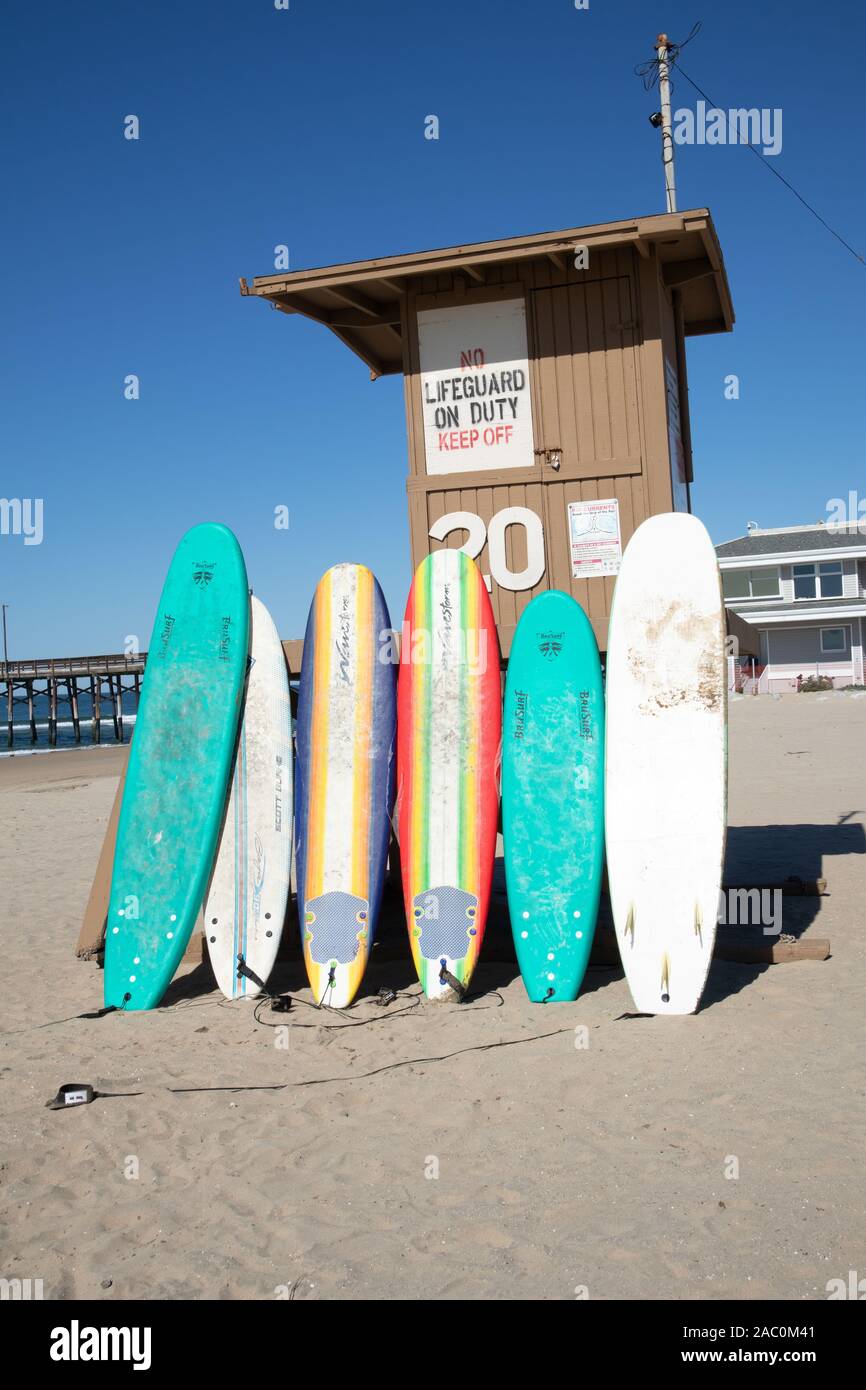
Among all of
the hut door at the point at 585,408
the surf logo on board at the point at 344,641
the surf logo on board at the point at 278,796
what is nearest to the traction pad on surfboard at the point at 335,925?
the surf logo on board at the point at 278,796

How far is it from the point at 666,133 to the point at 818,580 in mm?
26157

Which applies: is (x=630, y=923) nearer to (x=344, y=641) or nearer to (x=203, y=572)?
(x=344, y=641)

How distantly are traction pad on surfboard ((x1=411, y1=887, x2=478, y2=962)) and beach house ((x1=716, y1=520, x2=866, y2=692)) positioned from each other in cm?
2719

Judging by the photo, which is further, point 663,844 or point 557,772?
point 557,772

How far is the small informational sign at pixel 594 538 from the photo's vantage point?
234 inches

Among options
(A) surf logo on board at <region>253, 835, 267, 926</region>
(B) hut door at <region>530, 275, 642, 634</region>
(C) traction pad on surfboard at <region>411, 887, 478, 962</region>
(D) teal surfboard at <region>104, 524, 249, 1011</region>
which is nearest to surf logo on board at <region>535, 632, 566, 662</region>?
(B) hut door at <region>530, 275, 642, 634</region>

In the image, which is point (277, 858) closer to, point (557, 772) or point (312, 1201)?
point (557, 772)

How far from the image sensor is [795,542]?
1335 inches

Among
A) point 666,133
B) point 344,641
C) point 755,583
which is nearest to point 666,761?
point 344,641

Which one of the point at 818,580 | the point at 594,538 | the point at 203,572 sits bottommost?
the point at 203,572

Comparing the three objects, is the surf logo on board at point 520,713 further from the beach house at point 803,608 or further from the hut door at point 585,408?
the beach house at point 803,608
